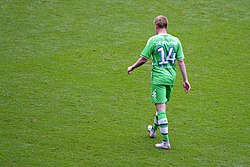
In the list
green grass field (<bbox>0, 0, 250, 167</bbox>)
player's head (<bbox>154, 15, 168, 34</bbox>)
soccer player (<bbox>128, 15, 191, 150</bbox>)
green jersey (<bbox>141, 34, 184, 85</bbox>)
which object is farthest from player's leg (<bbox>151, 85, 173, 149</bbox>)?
player's head (<bbox>154, 15, 168, 34</bbox>)

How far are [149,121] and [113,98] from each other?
107cm

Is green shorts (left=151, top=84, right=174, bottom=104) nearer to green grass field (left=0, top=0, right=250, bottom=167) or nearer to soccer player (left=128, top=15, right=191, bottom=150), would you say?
soccer player (left=128, top=15, right=191, bottom=150)

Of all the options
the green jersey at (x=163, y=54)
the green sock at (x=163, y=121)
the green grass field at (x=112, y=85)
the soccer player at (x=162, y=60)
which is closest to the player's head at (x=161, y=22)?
the soccer player at (x=162, y=60)

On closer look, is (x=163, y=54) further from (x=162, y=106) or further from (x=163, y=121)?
(x=163, y=121)

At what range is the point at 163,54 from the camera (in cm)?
714

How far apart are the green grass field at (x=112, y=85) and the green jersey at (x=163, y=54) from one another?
1039 mm

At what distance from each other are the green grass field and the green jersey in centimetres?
104

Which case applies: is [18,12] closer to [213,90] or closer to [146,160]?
[213,90]

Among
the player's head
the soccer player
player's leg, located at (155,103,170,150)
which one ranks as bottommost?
player's leg, located at (155,103,170,150)

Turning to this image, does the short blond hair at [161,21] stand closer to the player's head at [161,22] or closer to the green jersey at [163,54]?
the player's head at [161,22]

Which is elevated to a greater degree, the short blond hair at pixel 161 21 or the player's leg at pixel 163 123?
the short blond hair at pixel 161 21

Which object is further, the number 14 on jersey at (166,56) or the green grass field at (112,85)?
the green grass field at (112,85)

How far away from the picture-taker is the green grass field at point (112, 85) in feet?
23.8

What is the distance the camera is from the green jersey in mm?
7117
